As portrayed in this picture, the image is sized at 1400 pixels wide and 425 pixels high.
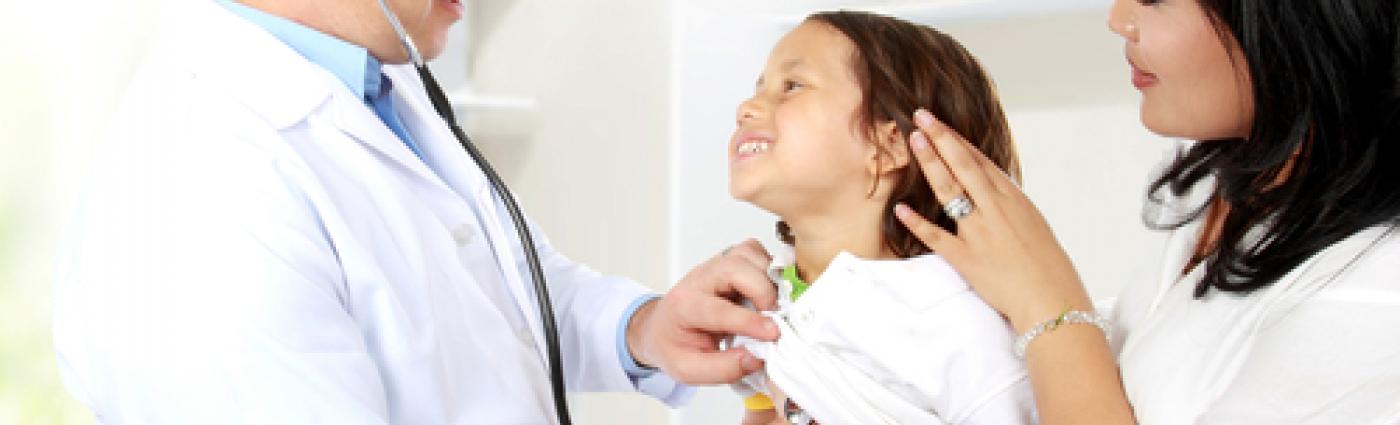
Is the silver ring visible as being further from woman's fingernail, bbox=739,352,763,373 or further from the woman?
woman's fingernail, bbox=739,352,763,373

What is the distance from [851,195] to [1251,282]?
1.49ft

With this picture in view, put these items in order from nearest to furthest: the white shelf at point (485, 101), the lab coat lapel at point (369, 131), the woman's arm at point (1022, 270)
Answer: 1. the woman's arm at point (1022, 270)
2. the lab coat lapel at point (369, 131)
3. the white shelf at point (485, 101)

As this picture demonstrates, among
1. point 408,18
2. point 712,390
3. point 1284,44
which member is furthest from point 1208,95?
point 712,390

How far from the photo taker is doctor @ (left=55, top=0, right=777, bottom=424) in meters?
0.92

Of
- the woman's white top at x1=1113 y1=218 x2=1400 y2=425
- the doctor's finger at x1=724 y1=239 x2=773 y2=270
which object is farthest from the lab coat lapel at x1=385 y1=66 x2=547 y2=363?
the woman's white top at x1=1113 y1=218 x2=1400 y2=425

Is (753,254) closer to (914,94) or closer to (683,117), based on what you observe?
(914,94)

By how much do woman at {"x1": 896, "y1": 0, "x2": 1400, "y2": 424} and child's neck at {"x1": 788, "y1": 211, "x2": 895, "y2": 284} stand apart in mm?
199

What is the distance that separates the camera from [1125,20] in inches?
40.5

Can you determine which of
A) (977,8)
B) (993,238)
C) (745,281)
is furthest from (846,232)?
(977,8)

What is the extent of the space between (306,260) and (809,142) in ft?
1.69

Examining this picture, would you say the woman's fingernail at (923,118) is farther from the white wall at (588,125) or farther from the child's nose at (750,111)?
the white wall at (588,125)

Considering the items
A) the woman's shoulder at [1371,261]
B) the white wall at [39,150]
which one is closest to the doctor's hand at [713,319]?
the woman's shoulder at [1371,261]

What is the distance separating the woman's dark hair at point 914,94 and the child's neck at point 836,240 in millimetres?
12

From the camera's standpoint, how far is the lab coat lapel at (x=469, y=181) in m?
1.22
